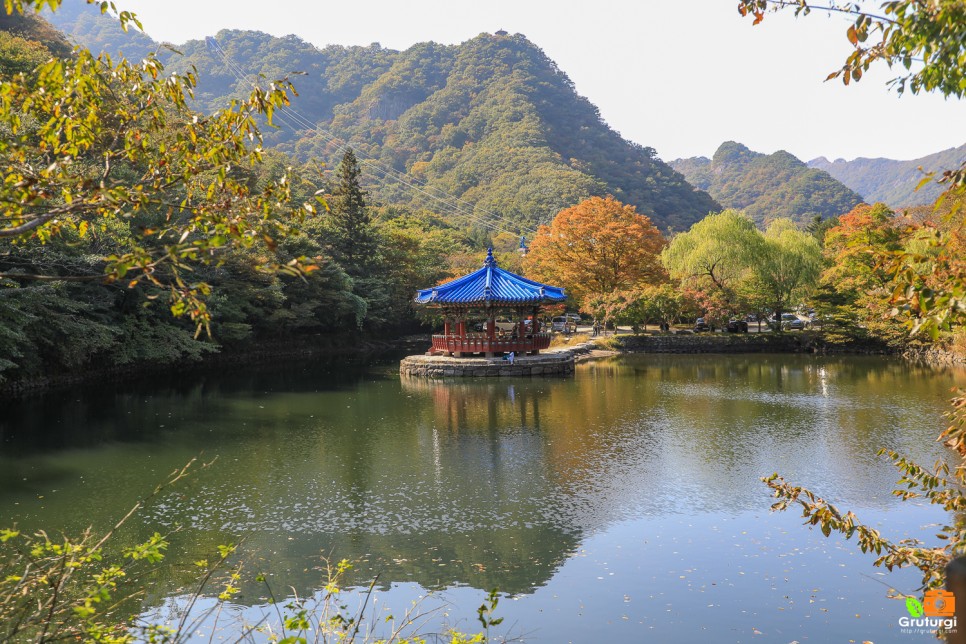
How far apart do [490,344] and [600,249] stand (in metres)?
10.4

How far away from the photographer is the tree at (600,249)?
32.0 meters

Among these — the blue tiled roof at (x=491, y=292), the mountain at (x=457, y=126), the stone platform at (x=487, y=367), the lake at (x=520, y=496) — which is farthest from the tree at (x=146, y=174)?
the mountain at (x=457, y=126)

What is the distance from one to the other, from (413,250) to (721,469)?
1125 inches

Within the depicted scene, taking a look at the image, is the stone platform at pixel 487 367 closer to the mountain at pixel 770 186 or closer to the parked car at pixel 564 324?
the parked car at pixel 564 324

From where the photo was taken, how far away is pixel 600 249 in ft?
106

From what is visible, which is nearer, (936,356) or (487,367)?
(487,367)

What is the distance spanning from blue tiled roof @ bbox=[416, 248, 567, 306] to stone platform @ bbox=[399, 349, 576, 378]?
1876 mm

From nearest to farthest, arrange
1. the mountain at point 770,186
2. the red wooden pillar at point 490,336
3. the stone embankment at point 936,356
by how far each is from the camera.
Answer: the stone embankment at point 936,356 < the red wooden pillar at point 490,336 < the mountain at point 770,186

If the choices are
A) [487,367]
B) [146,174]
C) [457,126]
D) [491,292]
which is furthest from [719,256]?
[457,126]

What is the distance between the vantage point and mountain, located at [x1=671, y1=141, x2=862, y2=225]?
3381 inches

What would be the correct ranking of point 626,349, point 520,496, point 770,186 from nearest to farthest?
point 520,496 < point 626,349 < point 770,186

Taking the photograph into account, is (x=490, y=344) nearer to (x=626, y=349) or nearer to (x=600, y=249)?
(x=626, y=349)

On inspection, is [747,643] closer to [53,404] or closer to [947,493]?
[947,493]

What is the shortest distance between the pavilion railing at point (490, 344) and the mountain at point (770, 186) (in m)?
58.2
